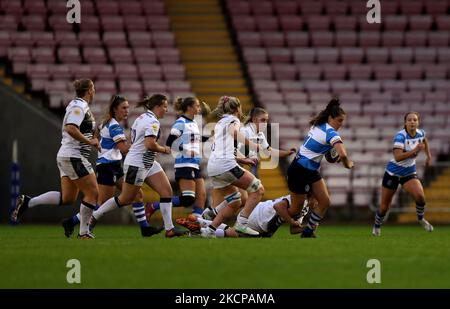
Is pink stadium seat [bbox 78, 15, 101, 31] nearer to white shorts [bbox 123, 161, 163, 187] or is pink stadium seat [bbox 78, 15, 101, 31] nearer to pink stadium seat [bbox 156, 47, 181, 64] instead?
pink stadium seat [bbox 156, 47, 181, 64]

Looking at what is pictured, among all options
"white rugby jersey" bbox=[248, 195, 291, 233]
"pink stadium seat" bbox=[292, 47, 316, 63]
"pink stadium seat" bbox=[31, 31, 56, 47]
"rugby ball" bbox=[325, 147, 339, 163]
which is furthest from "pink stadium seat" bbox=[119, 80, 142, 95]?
"rugby ball" bbox=[325, 147, 339, 163]

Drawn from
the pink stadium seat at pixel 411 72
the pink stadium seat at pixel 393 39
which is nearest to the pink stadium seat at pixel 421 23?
the pink stadium seat at pixel 393 39

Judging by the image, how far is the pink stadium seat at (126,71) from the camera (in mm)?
24594

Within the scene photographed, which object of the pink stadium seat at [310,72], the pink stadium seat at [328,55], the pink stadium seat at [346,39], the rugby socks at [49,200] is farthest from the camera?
the pink stadium seat at [346,39]

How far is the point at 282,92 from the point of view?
81.6 ft

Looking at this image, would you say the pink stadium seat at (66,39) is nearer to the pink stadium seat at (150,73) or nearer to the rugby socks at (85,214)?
the pink stadium seat at (150,73)

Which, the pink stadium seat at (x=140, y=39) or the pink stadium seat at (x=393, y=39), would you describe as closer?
the pink stadium seat at (x=140, y=39)

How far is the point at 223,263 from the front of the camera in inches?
368

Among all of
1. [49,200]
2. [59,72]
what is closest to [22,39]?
[59,72]

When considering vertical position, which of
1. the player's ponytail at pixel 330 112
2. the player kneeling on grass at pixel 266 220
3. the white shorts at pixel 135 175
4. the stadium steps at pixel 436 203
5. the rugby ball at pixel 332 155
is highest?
the player's ponytail at pixel 330 112

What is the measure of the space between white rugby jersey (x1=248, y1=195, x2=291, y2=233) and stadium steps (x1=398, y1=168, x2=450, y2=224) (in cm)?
801

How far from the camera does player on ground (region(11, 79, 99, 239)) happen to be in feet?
41.6

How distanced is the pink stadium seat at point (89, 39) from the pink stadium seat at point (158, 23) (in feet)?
5.40
